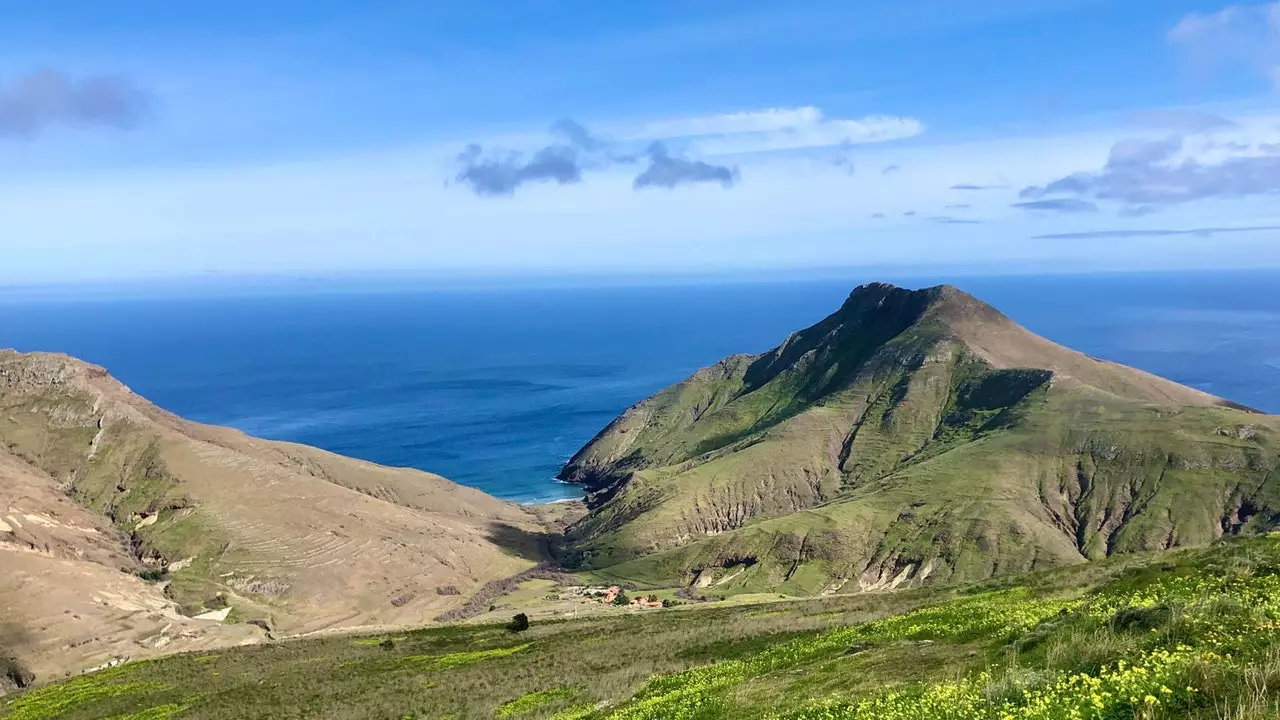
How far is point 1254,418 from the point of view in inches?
6097

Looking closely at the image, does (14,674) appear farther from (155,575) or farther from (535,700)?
(535,700)

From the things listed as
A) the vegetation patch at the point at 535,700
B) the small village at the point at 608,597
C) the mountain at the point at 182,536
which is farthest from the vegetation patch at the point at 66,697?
the small village at the point at 608,597

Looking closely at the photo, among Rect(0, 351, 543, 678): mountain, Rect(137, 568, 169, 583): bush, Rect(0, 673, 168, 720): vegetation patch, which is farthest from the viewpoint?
Rect(137, 568, 169, 583): bush

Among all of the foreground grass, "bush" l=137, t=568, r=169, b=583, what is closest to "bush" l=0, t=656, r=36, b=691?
the foreground grass

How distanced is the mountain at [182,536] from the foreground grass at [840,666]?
44.6 meters

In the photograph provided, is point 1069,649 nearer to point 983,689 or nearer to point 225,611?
point 983,689

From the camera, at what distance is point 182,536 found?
135m

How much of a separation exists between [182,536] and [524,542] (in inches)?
2623

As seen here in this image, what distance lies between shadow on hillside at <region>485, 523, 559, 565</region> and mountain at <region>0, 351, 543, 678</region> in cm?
60

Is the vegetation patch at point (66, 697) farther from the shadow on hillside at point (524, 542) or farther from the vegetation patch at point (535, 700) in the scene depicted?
the shadow on hillside at point (524, 542)

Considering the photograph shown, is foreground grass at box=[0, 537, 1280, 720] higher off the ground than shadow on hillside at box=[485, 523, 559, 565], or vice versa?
foreground grass at box=[0, 537, 1280, 720]

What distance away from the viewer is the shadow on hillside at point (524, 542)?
539 ft

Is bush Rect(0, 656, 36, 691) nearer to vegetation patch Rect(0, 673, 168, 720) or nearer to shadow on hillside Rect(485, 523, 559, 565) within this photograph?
vegetation patch Rect(0, 673, 168, 720)

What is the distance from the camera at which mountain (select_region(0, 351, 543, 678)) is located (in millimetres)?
104125
